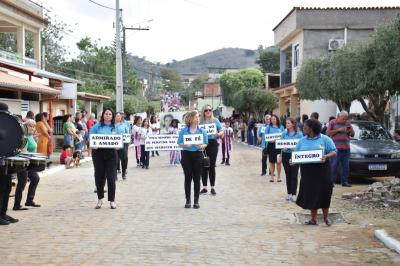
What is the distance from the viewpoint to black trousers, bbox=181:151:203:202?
10734 mm

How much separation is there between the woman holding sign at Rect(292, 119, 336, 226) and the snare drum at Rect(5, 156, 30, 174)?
174 inches

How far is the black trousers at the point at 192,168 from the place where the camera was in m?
10.7

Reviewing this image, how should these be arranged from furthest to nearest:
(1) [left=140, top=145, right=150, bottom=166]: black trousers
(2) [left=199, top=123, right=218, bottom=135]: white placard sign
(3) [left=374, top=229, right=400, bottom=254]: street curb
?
(1) [left=140, top=145, right=150, bottom=166]: black trousers < (2) [left=199, top=123, right=218, bottom=135]: white placard sign < (3) [left=374, top=229, right=400, bottom=254]: street curb

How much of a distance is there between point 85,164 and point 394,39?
12.0 m

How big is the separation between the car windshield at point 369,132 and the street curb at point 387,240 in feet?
25.7

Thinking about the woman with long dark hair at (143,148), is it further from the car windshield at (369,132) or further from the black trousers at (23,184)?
the black trousers at (23,184)

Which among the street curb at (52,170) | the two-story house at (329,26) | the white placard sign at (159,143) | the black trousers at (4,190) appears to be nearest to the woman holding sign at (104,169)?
the black trousers at (4,190)

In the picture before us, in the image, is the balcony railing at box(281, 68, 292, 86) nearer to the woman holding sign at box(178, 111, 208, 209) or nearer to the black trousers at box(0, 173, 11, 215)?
the woman holding sign at box(178, 111, 208, 209)

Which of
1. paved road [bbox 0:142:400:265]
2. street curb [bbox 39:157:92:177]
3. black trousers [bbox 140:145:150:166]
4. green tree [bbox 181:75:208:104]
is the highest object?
green tree [bbox 181:75:208:104]

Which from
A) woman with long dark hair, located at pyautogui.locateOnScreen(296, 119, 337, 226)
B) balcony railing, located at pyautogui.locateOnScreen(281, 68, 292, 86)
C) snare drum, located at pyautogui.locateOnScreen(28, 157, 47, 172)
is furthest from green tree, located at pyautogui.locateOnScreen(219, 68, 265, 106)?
woman with long dark hair, located at pyautogui.locateOnScreen(296, 119, 337, 226)

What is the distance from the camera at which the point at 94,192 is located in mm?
13156

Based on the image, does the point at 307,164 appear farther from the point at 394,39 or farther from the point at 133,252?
the point at 394,39

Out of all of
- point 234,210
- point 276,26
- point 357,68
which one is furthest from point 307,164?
point 276,26

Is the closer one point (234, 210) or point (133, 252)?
point (133, 252)
